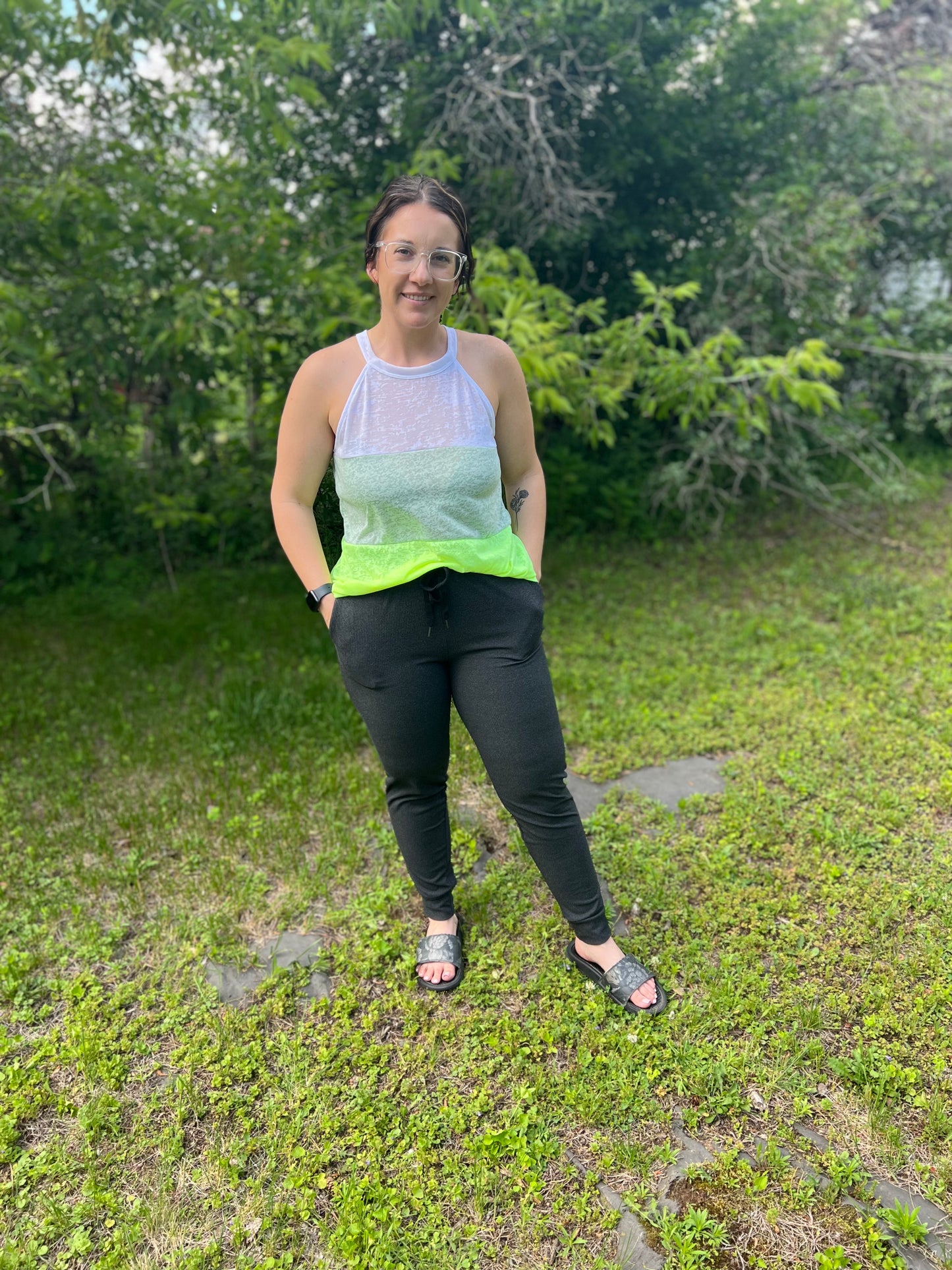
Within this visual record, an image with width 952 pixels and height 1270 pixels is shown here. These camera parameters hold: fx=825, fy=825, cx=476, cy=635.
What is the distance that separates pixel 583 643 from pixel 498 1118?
3.04m

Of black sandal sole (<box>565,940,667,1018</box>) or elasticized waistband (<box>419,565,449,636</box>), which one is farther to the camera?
black sandal sole (<box>565,940,667,1018</box>)

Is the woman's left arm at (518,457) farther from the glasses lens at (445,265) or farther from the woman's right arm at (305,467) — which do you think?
the woman's right arm at (305,467)

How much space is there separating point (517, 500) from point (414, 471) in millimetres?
459

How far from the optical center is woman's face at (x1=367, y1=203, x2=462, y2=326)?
1.87 meters

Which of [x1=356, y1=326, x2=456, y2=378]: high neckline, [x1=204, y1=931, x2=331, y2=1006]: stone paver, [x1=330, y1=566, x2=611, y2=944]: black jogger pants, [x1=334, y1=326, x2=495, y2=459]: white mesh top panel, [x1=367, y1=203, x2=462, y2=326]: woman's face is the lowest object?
[x1=204, y1=931, x2=331, y2=1006]: stone paver

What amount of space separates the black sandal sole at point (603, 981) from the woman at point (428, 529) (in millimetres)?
279

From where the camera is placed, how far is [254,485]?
6.46m

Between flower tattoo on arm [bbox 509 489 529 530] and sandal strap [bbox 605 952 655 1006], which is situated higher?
flower tattoo on arm [bbox 509 489 529 530]

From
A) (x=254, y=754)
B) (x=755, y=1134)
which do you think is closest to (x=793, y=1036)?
(x=755, y=1134)

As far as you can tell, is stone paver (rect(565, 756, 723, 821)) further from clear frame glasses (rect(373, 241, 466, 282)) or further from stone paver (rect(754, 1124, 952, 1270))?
clear frame glasses (rect(373, 241, 466, 282))

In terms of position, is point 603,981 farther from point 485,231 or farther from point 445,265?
point 485,231

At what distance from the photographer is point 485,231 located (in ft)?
18.6

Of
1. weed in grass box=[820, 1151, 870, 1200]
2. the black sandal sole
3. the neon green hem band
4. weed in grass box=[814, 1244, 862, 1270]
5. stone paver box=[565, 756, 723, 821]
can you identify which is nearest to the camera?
weed in grass box=[814, 1244, 862, 1270]

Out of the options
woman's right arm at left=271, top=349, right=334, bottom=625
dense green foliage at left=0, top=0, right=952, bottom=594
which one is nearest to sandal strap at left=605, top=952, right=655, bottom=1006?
woman's right arm at left=271, top=349, right=334, bottom=625
